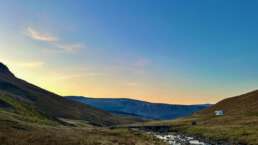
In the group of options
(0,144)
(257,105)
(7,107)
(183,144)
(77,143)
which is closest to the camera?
(0,144)

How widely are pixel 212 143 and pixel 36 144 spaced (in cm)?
4680

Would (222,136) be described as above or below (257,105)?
below

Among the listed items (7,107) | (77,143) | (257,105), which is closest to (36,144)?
(77,143)

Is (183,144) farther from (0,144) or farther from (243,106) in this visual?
(243,106)

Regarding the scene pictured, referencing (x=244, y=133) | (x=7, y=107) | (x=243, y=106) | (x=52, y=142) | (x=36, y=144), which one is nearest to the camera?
(x=36, y=144)

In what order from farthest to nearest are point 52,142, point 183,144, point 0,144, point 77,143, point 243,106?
point 243,106, point 183,144, point 77,143, point 52,142, point 0,144

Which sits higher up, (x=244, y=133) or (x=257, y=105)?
(x=257, y=105)

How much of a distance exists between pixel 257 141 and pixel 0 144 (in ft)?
165

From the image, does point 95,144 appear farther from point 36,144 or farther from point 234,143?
point 234,143

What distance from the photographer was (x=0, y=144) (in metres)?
35.7

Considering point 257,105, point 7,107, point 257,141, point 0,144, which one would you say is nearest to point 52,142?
point 0,144

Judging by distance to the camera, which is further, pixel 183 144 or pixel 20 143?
pixel 183 144

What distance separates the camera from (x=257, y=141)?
229ft

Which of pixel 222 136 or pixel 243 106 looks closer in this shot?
pixel 222 136
